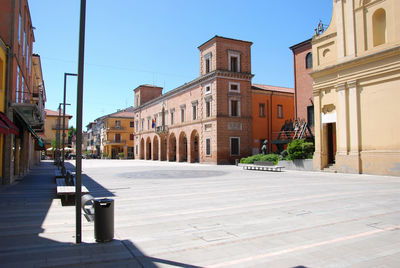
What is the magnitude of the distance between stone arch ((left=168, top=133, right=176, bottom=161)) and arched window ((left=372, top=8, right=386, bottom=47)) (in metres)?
32.5

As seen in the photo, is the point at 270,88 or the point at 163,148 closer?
the point at 270,88

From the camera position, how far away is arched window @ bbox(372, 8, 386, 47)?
2006cm

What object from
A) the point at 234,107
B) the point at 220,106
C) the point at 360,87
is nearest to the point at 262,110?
the point at 234,107

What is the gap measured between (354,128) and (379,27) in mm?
6685

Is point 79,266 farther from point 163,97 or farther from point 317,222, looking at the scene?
point 163,97

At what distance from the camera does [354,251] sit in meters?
4.95

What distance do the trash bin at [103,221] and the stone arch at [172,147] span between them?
42.7 m

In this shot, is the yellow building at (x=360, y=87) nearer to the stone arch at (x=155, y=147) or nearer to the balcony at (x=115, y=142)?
the stone arch at (x=155, y=147)

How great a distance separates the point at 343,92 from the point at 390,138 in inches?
176

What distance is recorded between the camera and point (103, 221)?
17.9 ft

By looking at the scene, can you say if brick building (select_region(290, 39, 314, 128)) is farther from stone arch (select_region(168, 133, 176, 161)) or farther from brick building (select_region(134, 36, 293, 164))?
stone arch (select_region(168, 133, 176, 161))

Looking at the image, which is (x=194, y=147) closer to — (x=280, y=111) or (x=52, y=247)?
(x=280, y=111)

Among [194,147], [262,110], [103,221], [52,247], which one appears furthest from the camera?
[194,147]

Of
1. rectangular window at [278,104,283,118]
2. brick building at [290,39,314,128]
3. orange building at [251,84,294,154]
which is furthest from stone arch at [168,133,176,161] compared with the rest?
brick building at [290,39,314,128]
